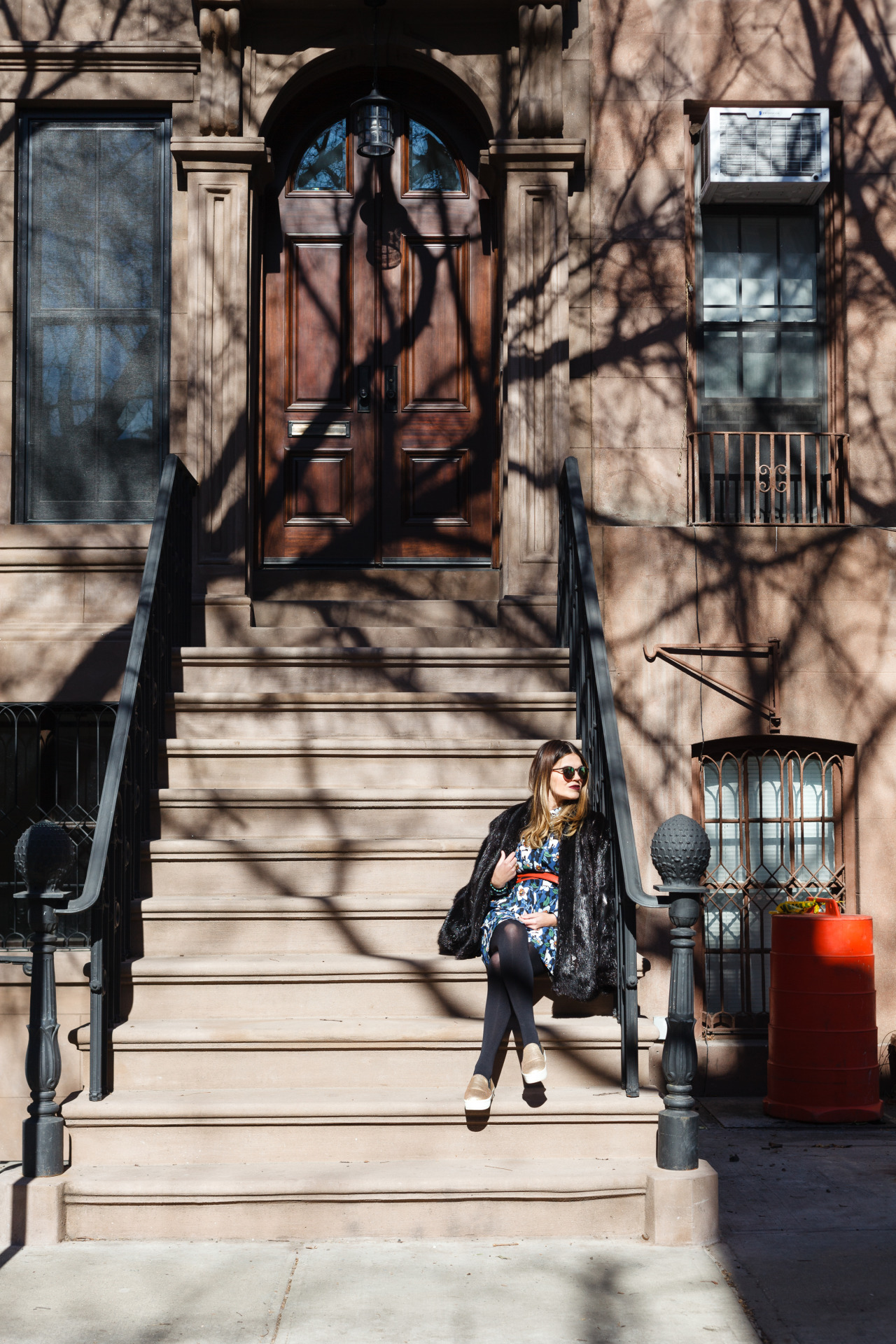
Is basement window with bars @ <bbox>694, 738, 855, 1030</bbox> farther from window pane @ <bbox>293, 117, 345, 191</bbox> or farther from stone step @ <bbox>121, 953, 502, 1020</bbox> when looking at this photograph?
window pane @ <bbox>293, 117, 345, 191</bbox>

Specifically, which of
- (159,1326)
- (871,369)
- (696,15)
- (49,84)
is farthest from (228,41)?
(159,1326)

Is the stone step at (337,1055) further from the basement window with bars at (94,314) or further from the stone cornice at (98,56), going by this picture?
the stone cornice at (98,56)

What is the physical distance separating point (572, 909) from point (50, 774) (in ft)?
11.8

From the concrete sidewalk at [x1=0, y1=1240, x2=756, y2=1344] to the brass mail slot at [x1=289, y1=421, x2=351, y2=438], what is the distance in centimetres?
509

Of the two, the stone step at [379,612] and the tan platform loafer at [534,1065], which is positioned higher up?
the stone step at [379,612]

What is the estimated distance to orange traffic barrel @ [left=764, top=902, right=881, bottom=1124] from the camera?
6578 mm

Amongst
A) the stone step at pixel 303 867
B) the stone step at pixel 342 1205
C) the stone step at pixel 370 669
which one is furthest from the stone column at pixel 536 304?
the stone step at pixel 342 1205

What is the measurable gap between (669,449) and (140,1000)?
14.9 ft

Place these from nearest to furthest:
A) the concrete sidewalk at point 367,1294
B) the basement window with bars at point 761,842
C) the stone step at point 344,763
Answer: the concrete sidewalk at point 367,1294 → the stone step at point 344,763 → the basement window with bars at point 761,842

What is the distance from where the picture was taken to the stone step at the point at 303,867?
5.66 meters

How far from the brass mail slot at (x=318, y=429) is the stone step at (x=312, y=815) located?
9.98 ft

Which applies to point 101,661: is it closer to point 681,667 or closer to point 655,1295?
point 681,667

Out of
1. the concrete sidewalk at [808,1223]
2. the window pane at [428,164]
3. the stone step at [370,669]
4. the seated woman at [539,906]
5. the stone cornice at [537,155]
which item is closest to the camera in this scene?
the concrete sidewalk at [808,1223]

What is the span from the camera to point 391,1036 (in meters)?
4.95
